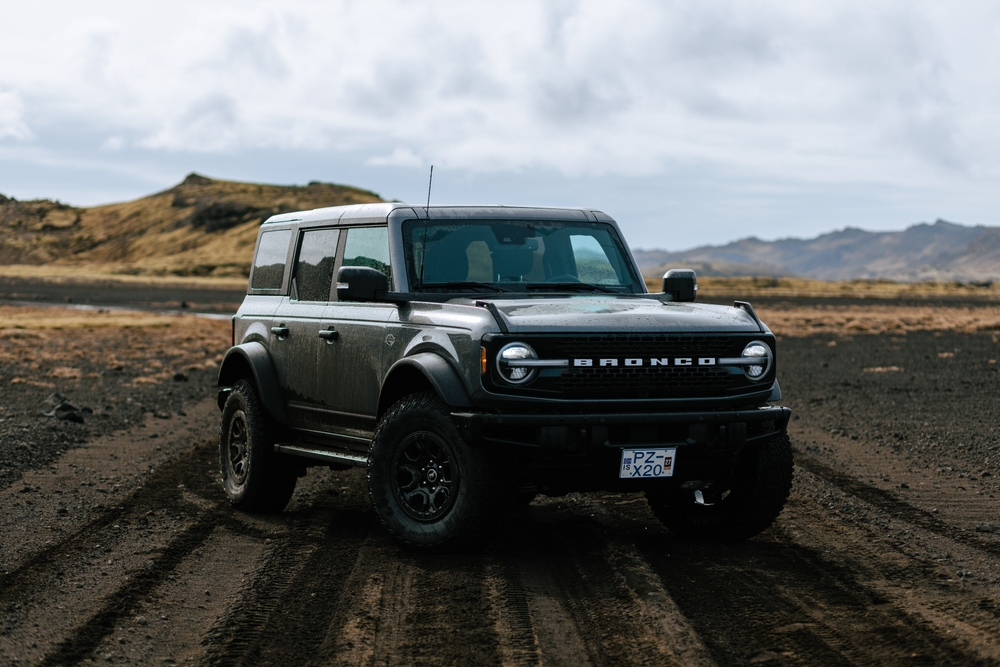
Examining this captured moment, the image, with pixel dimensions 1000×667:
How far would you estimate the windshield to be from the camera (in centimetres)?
753

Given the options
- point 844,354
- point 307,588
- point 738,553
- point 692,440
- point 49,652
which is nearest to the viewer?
point 49,652

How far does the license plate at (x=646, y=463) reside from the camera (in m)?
6.34

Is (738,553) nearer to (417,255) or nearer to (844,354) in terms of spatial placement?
(417,255)

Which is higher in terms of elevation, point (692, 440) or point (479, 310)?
point (479, 310)

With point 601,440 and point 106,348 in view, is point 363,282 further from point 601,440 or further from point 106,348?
point 106,348

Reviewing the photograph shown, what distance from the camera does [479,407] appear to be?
6.32 meters

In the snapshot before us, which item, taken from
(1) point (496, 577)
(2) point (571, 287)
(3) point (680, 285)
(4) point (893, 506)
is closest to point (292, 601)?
(1) point (496, 577)

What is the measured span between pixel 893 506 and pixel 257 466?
188 inches

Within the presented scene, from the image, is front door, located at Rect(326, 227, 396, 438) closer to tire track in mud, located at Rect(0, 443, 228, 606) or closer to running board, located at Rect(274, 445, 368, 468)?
running board, located at Rect(274, 445, 368, 468)

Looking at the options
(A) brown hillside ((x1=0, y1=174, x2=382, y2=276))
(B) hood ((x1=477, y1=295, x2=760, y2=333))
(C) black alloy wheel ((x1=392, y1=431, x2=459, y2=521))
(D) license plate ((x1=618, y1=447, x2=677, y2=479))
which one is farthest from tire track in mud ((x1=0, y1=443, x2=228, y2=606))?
(A) brown hillside ((x1=0, y1=174, x2=382, y2=276))

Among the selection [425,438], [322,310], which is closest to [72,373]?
[322,310]

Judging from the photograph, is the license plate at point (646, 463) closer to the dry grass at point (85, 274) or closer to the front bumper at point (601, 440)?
the front bumper at point (601, 440)

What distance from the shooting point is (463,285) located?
7488 millimetres

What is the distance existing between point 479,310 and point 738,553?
2.23 metres
